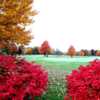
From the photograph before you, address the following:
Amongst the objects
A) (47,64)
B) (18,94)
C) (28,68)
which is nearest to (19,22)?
(47,64)

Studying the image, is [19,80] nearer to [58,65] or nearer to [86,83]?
[86,83]

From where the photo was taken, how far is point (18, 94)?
11828 mm

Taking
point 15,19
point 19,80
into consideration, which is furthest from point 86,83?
point 15,19

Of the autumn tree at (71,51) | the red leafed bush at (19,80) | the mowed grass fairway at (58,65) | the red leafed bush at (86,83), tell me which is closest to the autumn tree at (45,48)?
the mowed grass fairway at (58,65)

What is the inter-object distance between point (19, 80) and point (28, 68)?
969 millimetres

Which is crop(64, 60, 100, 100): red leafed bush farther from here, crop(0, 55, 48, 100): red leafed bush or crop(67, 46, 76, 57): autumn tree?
crop(67, 46, 76, 57): autumn tree

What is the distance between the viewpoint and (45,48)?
748 inches

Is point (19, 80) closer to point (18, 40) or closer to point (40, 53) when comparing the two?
point (18, 40)

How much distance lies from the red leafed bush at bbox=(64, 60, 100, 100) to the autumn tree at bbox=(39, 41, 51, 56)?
22.0 ft

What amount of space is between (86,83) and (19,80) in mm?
1419

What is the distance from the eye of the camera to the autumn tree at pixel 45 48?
62.2 feet

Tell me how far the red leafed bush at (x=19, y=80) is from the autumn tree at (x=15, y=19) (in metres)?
4.08

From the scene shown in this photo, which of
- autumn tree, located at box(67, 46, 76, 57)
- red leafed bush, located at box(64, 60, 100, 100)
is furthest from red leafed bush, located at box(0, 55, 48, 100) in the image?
autumn tree, located at box(67, 46, 76, 57)

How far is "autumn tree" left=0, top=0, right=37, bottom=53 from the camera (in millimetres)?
17109
